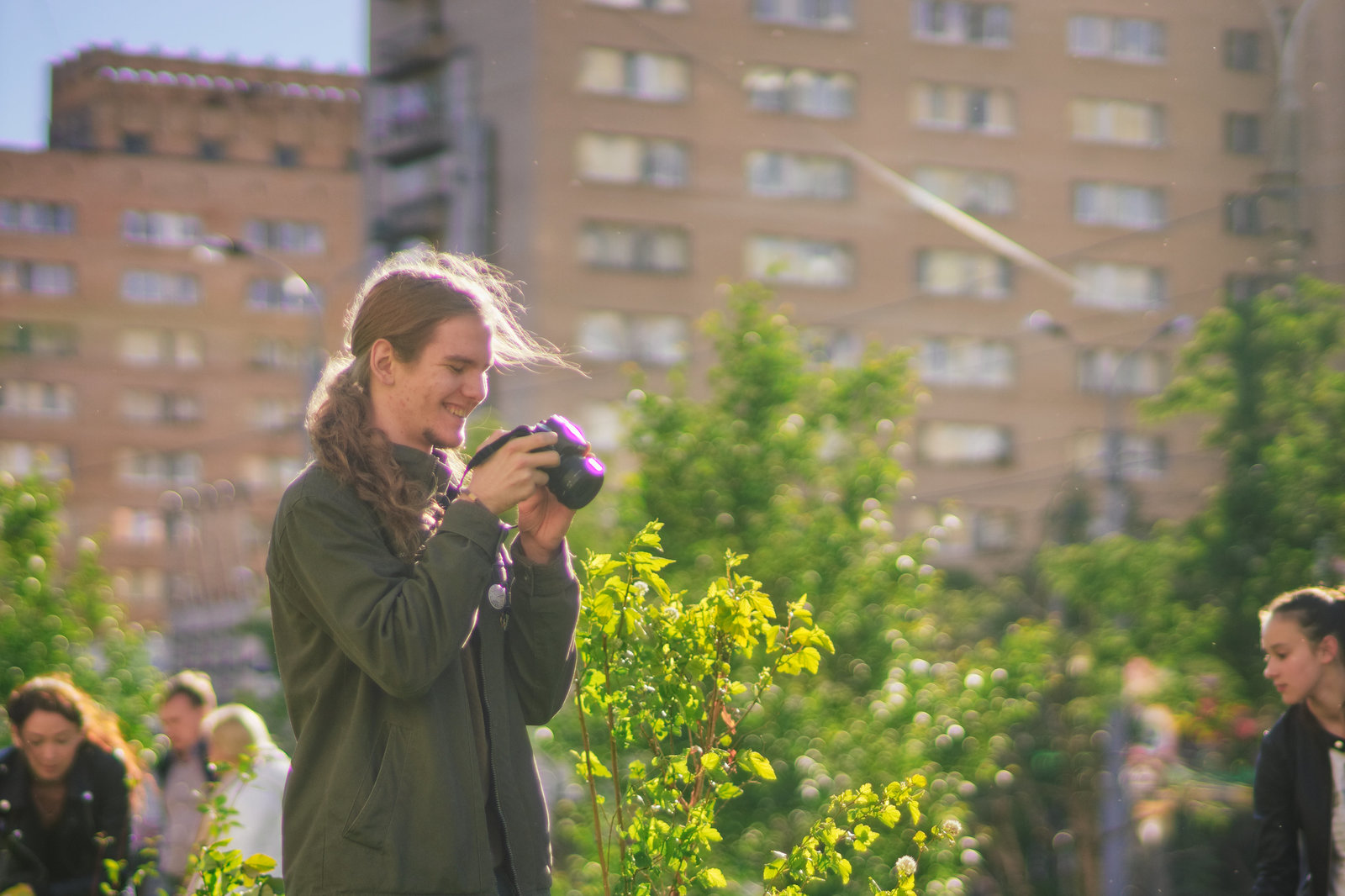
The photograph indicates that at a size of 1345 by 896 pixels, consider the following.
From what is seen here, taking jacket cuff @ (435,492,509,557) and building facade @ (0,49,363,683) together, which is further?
building facade @ (0,49,363,683)

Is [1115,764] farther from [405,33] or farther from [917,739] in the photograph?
[405,33]

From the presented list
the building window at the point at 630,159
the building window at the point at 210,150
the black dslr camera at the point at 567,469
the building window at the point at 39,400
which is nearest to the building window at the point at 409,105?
the building window at the point at 630,159

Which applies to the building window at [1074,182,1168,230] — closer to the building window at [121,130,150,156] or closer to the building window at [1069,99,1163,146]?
the building window at [1069,99,1163,146]

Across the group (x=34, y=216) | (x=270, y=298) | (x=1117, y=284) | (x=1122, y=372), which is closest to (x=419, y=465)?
(x=1122, y=372)

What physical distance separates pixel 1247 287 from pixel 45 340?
50137mm

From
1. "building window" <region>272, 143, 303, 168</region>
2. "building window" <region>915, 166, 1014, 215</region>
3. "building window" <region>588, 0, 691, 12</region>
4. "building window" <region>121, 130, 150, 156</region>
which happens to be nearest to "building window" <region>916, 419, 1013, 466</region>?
"building window" <region>915, 166, 1014, 215</region>

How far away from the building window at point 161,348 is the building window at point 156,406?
1.04 metres

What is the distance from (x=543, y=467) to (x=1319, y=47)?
16050 millimetres

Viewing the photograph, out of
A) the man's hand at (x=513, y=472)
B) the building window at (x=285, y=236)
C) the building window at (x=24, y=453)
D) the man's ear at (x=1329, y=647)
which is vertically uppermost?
the building window at (x=285, y=236)

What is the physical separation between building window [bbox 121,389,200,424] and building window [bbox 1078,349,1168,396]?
1231 inches

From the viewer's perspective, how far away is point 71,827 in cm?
538

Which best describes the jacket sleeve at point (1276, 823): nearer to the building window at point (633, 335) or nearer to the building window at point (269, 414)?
the building window at point (633, 335)

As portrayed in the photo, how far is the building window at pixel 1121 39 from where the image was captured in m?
41.2

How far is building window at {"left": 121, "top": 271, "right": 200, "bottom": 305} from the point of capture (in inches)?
2288
